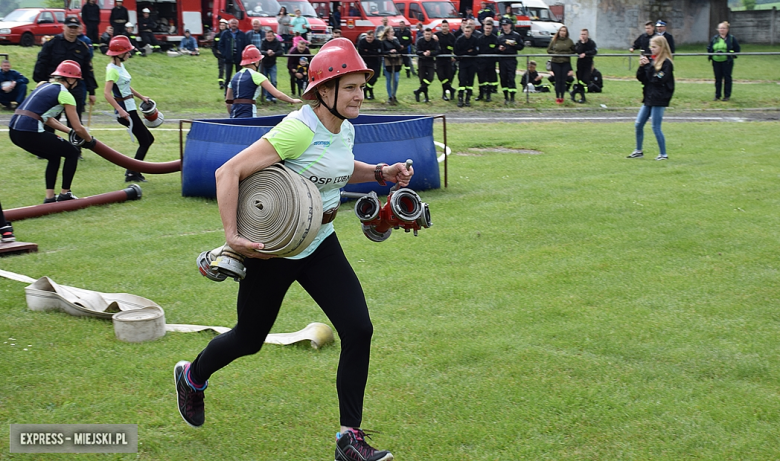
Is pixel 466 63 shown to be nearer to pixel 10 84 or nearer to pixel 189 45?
pixel 10 84

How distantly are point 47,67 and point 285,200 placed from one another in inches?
505

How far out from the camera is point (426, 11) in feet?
114

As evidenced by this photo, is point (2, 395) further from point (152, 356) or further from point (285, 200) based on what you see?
point (285, 200)

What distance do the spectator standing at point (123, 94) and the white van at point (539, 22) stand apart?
93.5 ft

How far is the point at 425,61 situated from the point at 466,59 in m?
1.31

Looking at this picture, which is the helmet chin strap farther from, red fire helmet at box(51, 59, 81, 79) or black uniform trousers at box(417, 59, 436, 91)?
black uniform trousers at box(417, 59, 436, 91)

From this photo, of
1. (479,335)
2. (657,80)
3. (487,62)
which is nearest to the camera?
(479,335)

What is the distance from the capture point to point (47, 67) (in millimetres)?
15000

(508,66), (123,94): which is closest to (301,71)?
(508,66)

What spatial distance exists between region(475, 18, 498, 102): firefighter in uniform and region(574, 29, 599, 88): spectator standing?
238 centimetres

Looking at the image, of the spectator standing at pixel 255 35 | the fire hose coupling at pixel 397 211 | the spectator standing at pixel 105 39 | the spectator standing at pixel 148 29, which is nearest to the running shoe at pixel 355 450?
the fire hose coupling at pixel 397 211

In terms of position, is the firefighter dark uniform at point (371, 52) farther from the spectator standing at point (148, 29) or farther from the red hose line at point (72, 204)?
the red hose line at point (72, 204)

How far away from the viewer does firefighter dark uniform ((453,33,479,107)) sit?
2298 centimetres

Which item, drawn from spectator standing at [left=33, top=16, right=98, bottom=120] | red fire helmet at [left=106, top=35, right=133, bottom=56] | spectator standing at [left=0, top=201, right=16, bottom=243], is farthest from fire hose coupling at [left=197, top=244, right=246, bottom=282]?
spectator standing at [left=33, top=16, right=98, bottom=120]
